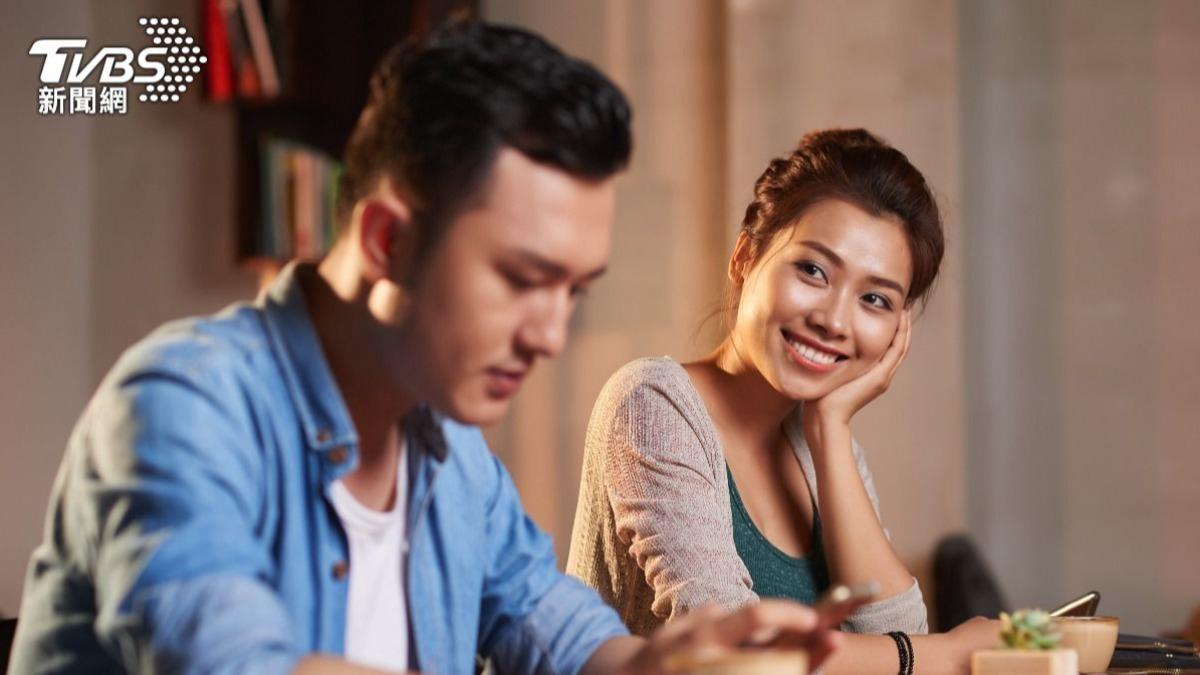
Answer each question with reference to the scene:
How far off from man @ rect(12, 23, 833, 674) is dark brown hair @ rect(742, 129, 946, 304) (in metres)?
0.95

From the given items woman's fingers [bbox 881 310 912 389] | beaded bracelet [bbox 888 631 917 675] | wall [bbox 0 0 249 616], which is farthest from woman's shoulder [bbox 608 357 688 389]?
wall [bbox 0 0 249 616]

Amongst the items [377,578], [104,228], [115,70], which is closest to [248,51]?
[115,70]

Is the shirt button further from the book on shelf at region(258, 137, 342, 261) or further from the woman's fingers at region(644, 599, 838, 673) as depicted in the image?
the book on shelf at region(258, 137, 342, 261)

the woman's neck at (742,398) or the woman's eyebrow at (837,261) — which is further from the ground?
the woman's eyebrow at (837,261)

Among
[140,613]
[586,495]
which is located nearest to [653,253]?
[586,495]

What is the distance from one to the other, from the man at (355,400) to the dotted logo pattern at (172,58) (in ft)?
10.2

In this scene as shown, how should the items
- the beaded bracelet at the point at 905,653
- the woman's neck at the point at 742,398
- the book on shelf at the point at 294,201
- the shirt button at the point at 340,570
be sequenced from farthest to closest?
the book on shelf at the point at 294,201, the woman's neck at the point at 742,398, the beaded bracelet at the point at 905,653, the shirt button at the point at 340,570

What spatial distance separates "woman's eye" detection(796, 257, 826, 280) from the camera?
2023 millimetres

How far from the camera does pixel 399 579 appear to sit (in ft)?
4.17

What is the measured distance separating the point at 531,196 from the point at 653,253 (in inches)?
123

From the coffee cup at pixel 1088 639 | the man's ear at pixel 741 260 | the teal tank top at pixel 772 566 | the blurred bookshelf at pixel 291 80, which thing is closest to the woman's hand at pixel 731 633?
the coffee cup at pixel 1088 639

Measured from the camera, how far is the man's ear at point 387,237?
3.66 ft

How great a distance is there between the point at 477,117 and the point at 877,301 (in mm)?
1097

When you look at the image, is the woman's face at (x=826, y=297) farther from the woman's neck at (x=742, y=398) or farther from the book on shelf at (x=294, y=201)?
the book on shelf at (x=294, y=201)
